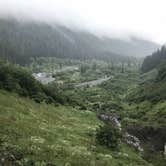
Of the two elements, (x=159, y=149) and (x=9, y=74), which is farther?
(x=9, y=74)

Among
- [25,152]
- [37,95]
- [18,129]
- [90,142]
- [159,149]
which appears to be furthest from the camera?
[37,95]

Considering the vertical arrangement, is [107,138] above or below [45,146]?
below

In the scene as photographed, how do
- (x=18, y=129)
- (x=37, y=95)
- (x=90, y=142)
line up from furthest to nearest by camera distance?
1. (x=37, y=95)
2. (x=90, y=142)
3. (x=18, y=129)

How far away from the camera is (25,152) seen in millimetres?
27250

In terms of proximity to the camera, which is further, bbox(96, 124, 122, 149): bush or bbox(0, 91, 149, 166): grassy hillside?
bbox(96, 124, 122, 149): bush

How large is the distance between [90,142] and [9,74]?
31.5 meters

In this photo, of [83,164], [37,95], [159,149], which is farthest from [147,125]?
[83,164]

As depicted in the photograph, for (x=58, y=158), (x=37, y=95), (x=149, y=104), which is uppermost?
(x=58, y=158)

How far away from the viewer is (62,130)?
41.0 m

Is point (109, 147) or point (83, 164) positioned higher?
point (83, 164)

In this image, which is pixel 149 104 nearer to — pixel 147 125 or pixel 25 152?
pixel 147 125

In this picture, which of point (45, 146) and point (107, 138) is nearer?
point (45, 146)

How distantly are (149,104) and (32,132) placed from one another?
241ft

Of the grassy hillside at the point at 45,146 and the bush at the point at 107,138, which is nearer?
the grassy hillside at the point at 45,146
